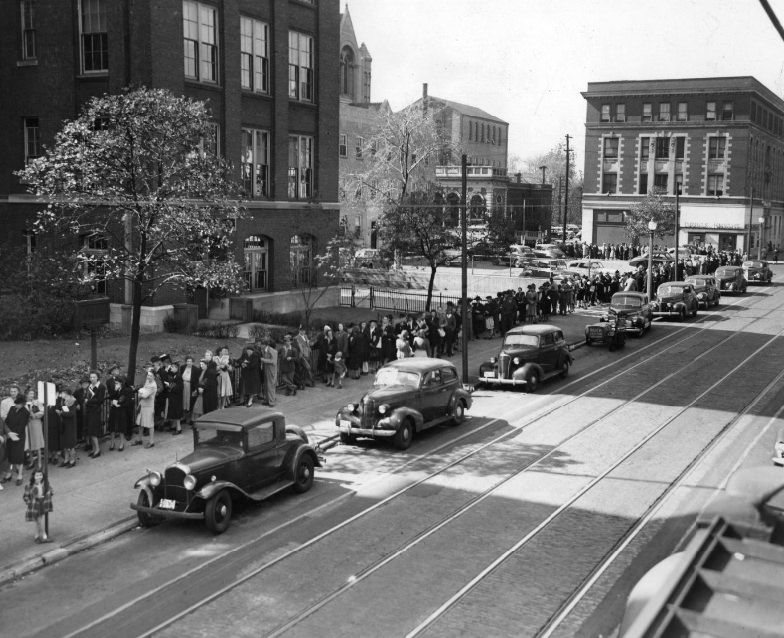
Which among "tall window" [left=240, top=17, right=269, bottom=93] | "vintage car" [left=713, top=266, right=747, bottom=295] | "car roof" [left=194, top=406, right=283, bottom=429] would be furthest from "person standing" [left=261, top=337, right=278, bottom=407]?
"vintage car" [left=713, top=266, right=747, bottom=295]

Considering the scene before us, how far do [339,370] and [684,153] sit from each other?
2954 inches

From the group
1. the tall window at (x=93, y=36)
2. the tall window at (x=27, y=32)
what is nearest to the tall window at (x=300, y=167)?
the tall window at (x=93, y=36)

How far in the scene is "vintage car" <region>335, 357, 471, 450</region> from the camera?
18.7 m

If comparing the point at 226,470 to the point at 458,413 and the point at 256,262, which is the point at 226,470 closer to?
the point at 458,413

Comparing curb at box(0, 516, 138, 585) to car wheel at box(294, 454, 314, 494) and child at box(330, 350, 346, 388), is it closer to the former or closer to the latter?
car wheel at box(294, 454, 314, 494)

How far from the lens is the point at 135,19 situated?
102ft

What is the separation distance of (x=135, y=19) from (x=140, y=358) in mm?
12933

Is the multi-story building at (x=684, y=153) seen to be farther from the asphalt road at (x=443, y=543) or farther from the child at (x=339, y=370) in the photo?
the asphalt road at (x=443, y=543)

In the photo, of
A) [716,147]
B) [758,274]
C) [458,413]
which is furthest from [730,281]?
[716,147]

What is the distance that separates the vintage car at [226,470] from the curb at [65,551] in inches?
13.2

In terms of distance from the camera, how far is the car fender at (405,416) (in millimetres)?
18484

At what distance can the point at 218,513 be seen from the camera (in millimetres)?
13680

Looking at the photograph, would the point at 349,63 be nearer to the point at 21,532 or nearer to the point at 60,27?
the point at 60,27

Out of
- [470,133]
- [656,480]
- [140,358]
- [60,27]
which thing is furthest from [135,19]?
[470,133]
